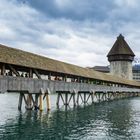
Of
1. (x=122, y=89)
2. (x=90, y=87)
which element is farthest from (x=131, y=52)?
(x=90, y=87)

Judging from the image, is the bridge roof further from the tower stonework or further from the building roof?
the building roof

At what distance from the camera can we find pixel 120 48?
7375 cm

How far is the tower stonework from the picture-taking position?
7175 cm

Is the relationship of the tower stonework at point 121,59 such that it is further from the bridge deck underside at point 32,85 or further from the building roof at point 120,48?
the bridge deck underside at point 32,85

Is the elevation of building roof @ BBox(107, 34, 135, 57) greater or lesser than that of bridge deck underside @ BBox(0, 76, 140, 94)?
greater

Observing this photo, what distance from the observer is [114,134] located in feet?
46.5

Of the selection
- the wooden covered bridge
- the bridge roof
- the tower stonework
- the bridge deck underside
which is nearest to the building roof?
the tower stonework

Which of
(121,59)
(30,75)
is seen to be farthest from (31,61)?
(121,59)

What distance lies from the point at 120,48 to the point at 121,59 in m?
2.89

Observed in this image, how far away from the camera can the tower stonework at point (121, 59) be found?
235ft

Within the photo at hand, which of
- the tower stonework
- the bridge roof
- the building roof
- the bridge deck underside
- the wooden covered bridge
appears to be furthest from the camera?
the building roof

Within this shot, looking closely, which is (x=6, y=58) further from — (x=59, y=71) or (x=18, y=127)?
(x=59, y=71)

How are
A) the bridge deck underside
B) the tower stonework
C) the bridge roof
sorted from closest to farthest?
1. the bridge deck underside
2. the bridge roof
3. the tower stonework

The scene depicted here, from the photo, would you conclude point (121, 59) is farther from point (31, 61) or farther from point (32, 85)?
point (32, 85)
